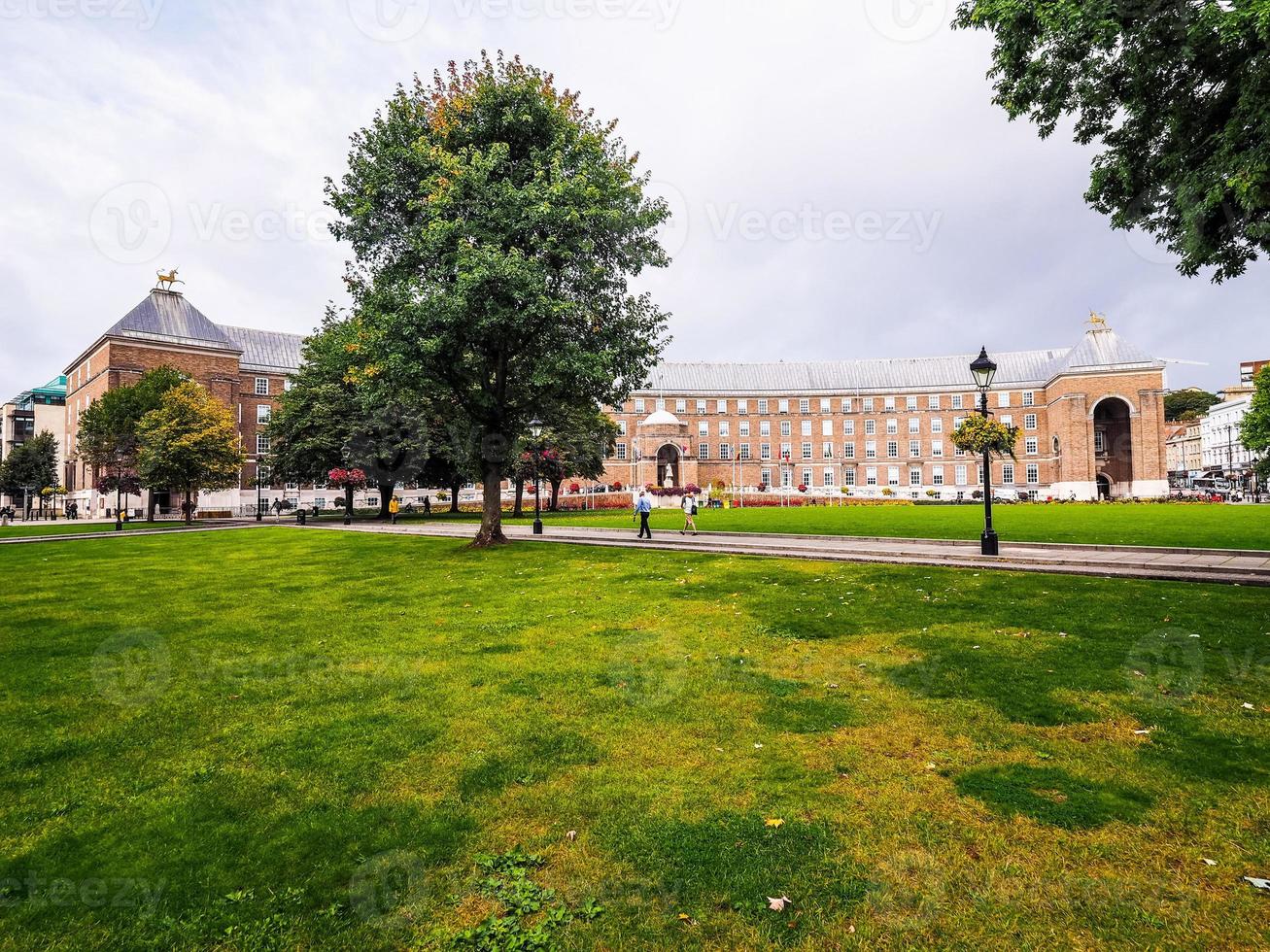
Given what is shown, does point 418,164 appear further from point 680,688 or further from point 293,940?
point 293,940

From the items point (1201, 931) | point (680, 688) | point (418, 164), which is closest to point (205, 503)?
point (418, 164)

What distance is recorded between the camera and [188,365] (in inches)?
2317

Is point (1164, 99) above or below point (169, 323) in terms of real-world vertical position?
below

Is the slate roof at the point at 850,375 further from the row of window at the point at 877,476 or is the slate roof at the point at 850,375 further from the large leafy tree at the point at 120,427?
the large leafy tree at the point at 120,427

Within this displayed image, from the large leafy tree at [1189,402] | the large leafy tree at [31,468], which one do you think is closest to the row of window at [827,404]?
the large leafy tree at [1189,402]

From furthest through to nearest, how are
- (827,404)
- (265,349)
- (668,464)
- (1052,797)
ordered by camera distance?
(827,404) < (668,464) < (265,349) < (1052,797)

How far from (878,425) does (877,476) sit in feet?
22.9

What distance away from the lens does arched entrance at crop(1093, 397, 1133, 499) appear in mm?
69688

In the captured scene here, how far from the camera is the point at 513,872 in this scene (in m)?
3.38

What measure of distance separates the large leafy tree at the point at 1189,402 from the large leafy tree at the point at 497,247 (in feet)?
459

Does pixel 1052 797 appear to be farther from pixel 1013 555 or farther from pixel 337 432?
pixel 337 432

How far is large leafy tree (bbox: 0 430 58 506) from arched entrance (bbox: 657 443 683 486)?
71798 mm

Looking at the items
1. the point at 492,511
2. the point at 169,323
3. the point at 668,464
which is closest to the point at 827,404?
the point at 668,464

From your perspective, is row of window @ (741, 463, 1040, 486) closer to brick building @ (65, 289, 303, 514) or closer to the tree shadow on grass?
brick building @ (65, 289, 303, 514)
